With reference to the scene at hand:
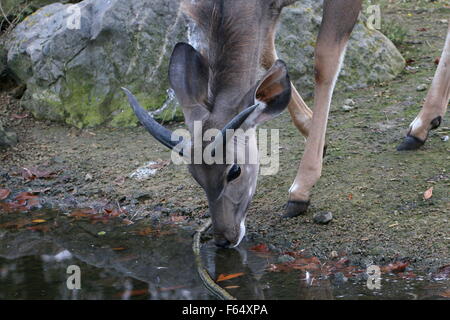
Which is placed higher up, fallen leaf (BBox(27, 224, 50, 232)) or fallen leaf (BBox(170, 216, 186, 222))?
fallen leaf (BBox(170, 216, 186, 222))

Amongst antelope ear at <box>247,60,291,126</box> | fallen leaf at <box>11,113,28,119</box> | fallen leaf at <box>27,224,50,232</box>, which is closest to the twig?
antelope ear at <box>247,60,291,126</box>

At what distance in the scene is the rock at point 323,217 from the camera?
4996 mm

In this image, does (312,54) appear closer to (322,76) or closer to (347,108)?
(347,108)

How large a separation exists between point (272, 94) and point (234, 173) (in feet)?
1.84

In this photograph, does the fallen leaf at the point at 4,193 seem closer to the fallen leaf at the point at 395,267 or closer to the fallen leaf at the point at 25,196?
the fallen leaf at the point at 25,196

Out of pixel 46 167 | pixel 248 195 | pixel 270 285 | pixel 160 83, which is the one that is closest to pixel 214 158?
pixel 248 195

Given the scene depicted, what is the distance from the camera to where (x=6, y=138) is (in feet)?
23.3

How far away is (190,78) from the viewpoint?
15.5 feet

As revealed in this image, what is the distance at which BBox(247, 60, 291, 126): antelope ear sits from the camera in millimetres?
4617

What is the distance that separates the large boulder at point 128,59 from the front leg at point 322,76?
2226 millimetres

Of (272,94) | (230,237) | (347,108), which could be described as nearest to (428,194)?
(272,94)

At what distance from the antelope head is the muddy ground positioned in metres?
0.48

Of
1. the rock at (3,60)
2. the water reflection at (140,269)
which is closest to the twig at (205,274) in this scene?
the water reflection at (140,269)

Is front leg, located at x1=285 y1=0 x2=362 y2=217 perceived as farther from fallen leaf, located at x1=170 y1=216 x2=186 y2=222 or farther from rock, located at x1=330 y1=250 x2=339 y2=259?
fallen leaf, located at x1=170 y1=216 x2=186 y2=222
